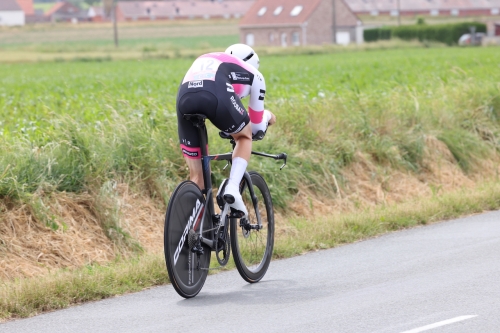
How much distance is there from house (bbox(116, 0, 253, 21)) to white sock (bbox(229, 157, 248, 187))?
182202 millimetres

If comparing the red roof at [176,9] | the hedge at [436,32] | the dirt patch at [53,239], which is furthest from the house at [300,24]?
the dirt patch at [53,239]

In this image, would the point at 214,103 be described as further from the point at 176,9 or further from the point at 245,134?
the point at 176,9

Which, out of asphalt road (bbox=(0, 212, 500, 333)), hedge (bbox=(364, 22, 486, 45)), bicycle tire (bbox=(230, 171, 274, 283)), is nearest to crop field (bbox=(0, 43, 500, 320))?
asphalt road (bbox=(0, 212, 500, 333))

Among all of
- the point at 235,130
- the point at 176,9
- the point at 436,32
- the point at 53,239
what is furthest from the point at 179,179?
the point at 176,9

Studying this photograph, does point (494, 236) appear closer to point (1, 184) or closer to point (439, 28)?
point (1, 184)

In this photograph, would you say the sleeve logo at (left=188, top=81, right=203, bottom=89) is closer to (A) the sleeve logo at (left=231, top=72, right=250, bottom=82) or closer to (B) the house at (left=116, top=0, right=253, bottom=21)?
(A) the sleeve logo at (left=231, top=72, right=250, bottom=82)

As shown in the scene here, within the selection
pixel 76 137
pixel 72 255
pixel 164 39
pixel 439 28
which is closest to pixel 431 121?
pixel 76 137

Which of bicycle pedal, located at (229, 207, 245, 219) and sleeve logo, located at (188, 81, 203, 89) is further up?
sleeve logo, located at (188, 81, 203, 89)

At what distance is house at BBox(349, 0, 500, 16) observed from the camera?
14950 centimetres

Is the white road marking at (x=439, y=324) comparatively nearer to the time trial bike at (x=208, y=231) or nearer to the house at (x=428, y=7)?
the time trial bike at (x=208, y=231)

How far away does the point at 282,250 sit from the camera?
8586mm

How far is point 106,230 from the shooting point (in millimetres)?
9195

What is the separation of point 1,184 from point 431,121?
7.96 m

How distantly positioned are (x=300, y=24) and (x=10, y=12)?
317ft
